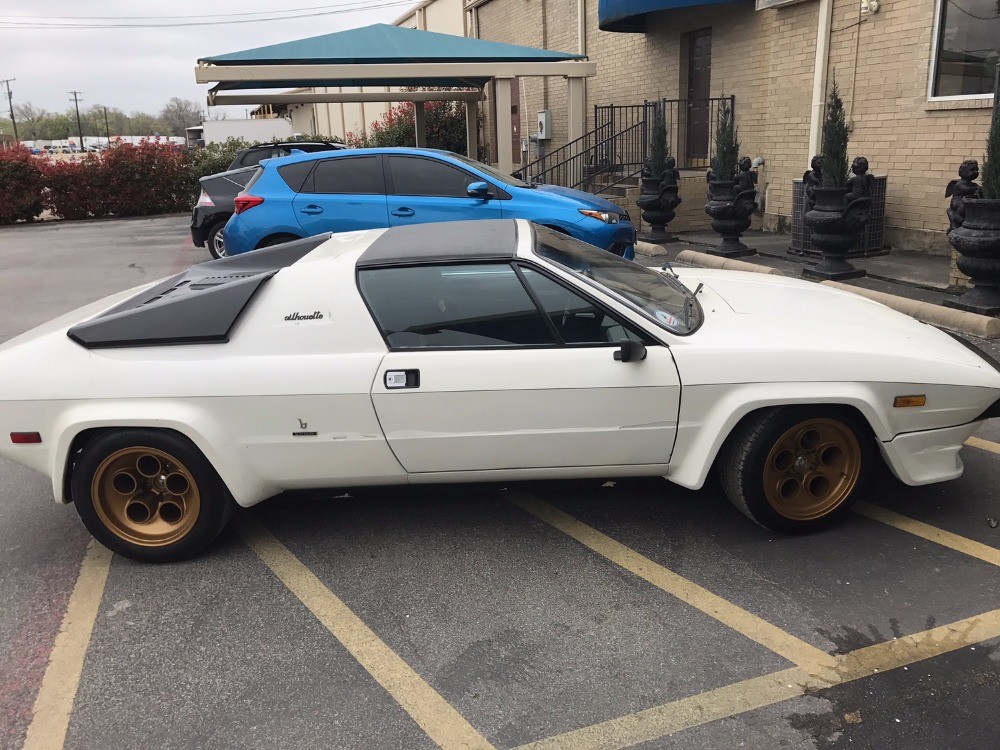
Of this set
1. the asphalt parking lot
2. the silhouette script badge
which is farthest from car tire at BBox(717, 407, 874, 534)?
the silhouette script badge

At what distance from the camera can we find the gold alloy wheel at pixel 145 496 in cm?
359

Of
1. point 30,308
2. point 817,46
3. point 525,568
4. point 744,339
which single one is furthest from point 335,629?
point 817,46

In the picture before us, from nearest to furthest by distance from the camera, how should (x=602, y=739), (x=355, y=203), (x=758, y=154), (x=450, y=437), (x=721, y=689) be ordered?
(x=602, y=739) → (x=721, y=689) → (x=450, y=437) → (x=355, y=203) → (x=758, y=154)

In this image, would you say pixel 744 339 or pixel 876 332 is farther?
pixel 876 332

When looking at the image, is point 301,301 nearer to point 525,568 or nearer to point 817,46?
point 525,568

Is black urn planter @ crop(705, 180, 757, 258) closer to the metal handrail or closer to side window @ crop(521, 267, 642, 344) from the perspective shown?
the metal handrail

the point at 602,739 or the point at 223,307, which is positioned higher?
the point at 223,307

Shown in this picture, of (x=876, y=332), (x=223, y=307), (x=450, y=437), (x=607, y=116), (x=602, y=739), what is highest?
(x=607, y=116)

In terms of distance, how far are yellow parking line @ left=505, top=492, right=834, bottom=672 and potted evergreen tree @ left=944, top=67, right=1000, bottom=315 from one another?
192 inches

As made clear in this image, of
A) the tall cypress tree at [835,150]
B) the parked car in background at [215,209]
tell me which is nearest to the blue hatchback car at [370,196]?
the tall cypress tree at [835,150]

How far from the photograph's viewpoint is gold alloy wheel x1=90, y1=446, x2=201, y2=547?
3588 millimetres

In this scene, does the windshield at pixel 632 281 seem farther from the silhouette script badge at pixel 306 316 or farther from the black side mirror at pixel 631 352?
the silhouette script badge at pixel 306 316

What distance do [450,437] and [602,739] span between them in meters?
1.42

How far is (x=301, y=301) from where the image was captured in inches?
142
